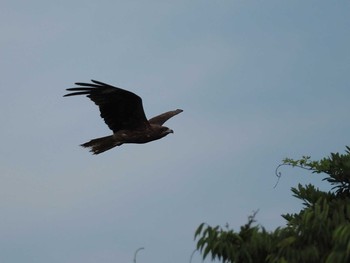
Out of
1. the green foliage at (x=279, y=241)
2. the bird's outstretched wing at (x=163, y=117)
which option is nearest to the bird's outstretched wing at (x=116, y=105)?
the bird's outstretched wing at (x=163, y=117)

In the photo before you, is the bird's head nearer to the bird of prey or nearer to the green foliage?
the bird of prey

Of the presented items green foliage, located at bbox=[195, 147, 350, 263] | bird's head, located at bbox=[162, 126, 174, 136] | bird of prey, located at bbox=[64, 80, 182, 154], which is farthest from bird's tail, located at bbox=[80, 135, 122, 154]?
green foliage, located at bbox=[195, 147, 350, 263]

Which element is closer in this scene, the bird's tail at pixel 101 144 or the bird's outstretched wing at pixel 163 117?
the bird's tail at pixel 101 144

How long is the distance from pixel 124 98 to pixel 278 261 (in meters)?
8.85

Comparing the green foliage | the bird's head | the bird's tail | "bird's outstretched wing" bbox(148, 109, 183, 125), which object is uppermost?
"bird's outstretched wing" bbox(148, 109, 183, 125)

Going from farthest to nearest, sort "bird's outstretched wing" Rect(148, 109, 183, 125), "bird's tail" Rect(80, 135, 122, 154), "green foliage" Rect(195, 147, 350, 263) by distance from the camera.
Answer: "bird's outstretched wing" Rect(148, 109, 183, 125) → "bird's tail" Rect(80, 135, 122, 154) → "green foliage" Rect(195, 147, 350, 263)

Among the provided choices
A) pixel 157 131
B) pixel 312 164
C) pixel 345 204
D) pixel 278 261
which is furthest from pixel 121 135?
pixel 278 261

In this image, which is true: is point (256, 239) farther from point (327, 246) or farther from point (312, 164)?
point (312, 164)

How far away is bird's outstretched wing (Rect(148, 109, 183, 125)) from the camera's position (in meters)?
21.0

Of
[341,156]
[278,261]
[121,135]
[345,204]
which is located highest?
[121,135]

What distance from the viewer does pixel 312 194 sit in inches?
517

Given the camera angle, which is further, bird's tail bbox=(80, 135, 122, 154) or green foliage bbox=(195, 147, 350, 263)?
bird's tail bbox=(80, 135, 122, 154)

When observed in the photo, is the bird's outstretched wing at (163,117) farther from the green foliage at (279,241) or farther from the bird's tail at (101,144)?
the green foliage at (279,241)

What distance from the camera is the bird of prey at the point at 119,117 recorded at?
17.5 m
